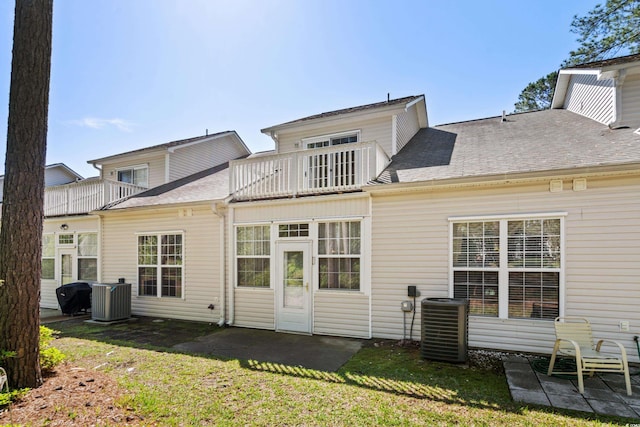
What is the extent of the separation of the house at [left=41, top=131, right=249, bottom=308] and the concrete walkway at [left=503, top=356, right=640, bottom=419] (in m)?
11.7

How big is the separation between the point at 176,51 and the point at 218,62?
106 cm

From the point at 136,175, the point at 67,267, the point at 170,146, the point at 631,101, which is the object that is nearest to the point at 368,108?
the point at 631,101

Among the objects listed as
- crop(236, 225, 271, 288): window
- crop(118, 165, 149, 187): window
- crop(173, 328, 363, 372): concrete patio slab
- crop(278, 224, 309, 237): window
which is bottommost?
crop(173, 328, 363, 372): concrete patio slab

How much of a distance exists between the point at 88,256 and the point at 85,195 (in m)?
2.18

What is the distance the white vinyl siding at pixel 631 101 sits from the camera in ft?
23.4

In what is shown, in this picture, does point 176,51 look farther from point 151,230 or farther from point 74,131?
point 74,131

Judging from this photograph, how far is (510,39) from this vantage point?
10672mm

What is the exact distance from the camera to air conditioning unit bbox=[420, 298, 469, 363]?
5516mm

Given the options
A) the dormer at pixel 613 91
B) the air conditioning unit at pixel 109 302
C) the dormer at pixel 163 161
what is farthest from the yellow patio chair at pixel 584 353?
the dormer at pixel 163 161

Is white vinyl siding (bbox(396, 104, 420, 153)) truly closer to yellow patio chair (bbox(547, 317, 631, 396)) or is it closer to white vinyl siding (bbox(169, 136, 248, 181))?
yellow patio chair (bbox(547, 317, 631, 396))

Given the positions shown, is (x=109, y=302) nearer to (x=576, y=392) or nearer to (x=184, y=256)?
(x=184, y=256)

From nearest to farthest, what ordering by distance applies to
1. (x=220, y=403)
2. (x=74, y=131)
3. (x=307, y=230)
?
1. (x=220, y=403)
2. (x=307, y=230)
3. (x=74, y=131)

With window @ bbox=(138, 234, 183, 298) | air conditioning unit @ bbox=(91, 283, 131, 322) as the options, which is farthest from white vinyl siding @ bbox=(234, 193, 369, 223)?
air conditioning unit @ bbox=(91, 283, 131, 322)

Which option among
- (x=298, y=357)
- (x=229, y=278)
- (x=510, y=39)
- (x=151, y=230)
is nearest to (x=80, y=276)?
(x=151, y=230)
